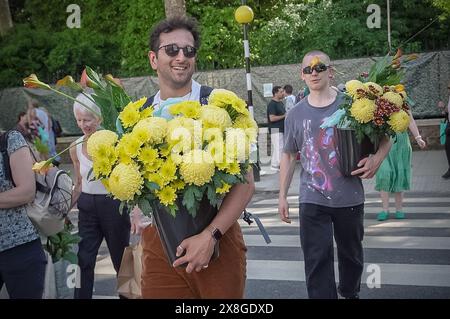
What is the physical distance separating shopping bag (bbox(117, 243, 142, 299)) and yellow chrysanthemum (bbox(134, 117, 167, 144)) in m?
1.69

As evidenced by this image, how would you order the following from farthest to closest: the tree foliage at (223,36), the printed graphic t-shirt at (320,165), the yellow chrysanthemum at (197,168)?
the tree foliage at (223,36) < the printed graphic t-shirt at (320,165) < the yellow chrysanthemum at (197,168)

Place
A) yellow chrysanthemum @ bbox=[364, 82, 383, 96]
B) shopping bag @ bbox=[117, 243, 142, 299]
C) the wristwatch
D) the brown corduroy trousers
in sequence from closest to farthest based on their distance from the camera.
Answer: the wristwatch < the brown corduroy trousers < shopping bag @ bbox=[117, 243, 142, 299] < yellow chrysanthemum @ bbox=[364, 82, 383, 96]

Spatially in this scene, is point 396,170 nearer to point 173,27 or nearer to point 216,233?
point 173,27

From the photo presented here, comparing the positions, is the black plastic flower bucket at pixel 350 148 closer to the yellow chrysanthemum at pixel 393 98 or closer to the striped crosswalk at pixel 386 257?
the yellow chrysanthemum at pixel 393 98

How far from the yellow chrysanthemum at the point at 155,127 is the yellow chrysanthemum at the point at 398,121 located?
2.20 m

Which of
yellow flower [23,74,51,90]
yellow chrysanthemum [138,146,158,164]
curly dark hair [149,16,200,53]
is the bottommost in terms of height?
yellow chrysanthemum [138,146,158,164]

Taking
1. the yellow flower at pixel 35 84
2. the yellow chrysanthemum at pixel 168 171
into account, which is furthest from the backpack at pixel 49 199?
the yellow chrysanthemum at pixel 168 171

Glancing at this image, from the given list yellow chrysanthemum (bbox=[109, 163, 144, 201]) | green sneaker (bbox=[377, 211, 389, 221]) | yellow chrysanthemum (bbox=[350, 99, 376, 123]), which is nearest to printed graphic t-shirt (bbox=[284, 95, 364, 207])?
yellow chrysanthemum (bbox=[350, 99, 376, 123])

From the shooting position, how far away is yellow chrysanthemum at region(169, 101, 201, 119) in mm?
2732

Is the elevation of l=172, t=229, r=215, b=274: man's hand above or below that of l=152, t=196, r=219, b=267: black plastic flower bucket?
below

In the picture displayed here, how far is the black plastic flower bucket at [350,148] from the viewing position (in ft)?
14.6

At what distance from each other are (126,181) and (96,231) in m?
2.60

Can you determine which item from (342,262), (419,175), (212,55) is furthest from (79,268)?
(212,55)

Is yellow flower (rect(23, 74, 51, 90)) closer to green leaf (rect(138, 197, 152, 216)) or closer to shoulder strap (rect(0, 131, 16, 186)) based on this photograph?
green leaf (rect(138, 197, 152, 216))
